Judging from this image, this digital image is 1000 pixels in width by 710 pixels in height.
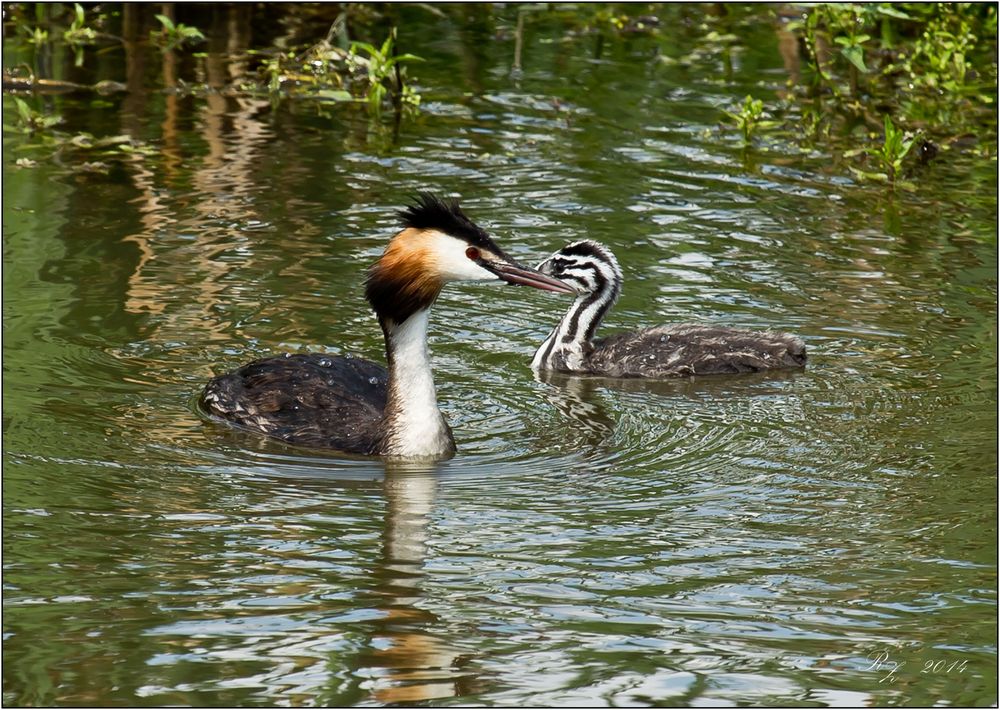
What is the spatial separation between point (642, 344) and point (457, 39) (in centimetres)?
776

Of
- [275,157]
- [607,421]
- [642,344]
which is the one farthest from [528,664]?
[275,157]

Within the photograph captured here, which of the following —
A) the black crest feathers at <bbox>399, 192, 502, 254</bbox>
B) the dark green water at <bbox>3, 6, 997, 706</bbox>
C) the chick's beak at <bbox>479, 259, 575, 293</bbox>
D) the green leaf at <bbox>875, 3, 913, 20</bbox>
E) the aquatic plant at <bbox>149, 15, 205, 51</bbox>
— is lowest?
the dark green water at <bbox>3, 6, 997, 706</bbox>

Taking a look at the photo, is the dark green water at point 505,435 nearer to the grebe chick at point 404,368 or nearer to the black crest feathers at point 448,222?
the grebe chick at point 404,368

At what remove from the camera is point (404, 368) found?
841 centimetres

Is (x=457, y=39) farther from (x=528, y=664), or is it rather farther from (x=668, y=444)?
(x=528, y=664)

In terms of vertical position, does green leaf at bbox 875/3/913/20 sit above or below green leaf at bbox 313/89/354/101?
above

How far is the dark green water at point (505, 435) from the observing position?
6004 millimetres

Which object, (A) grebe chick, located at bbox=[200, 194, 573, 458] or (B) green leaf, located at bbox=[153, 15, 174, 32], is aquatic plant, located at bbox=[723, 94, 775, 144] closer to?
Result: (B) green leaf, located at bbox=[153, 15, 174, 32]

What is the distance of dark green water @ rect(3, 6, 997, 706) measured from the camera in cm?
600

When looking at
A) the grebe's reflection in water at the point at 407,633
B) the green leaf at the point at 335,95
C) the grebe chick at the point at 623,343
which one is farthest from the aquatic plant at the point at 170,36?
the grebe's reflection in water at the point at 407,633

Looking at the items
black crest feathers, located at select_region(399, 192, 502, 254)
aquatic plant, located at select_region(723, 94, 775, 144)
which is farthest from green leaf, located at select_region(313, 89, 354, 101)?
black crest feathers, located at select_region(399, 192, 502, 254)
